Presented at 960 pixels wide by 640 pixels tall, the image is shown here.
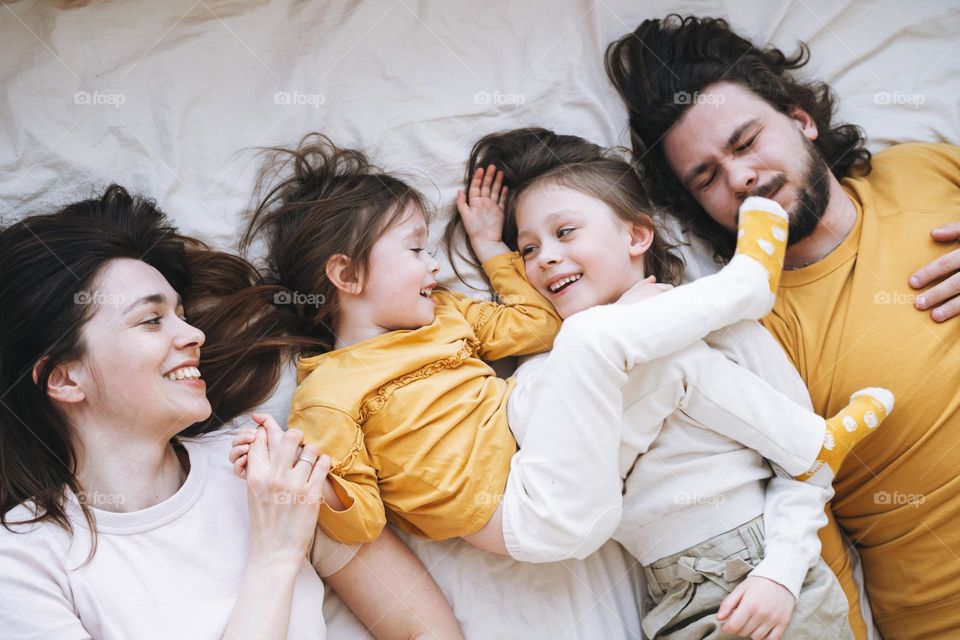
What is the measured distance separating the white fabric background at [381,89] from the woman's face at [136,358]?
0.92 ft

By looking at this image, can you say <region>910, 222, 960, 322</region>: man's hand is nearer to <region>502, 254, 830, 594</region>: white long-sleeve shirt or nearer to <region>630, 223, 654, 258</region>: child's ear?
<region>502, 254, 830, 594</region>: white long-sleeve shirt

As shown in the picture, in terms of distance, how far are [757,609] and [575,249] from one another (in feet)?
2.57

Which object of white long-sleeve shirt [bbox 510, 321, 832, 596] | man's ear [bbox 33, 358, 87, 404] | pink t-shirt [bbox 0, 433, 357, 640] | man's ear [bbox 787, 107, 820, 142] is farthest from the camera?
man's ear [bbox 787, 107, 820, 142]

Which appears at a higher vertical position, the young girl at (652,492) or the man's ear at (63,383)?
the man's ear at (63,383)

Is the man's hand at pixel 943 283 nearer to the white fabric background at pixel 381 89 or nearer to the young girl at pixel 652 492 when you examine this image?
the young girl at pixel 652 492

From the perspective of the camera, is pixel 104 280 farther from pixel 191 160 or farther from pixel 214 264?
pixel 191 160

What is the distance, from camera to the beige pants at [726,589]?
1.53m

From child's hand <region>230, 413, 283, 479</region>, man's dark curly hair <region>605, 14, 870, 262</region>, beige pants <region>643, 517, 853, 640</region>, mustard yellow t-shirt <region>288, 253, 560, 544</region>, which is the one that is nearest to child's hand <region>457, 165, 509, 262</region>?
mustard yellow t-shirt <region>288, 253, 560, 544</region>

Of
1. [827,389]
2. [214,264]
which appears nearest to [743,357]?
[827,389]

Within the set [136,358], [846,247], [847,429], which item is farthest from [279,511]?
[846,247]

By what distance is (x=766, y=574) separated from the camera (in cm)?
149

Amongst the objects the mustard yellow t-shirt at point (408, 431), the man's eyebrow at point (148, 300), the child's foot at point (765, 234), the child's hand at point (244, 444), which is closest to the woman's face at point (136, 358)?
the man's eyebrow at point (148, 300)

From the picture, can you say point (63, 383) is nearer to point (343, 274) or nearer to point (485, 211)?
point (343, 274)

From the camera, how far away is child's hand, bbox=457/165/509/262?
186 centimetres
